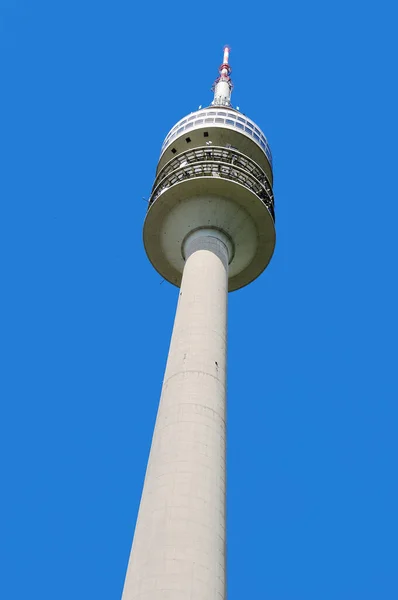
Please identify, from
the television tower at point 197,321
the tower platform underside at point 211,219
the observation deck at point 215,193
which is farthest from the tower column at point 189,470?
the observation deck at point 215,193

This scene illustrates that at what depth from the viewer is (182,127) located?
3950 cm

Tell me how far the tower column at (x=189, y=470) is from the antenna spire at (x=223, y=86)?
71.1ft

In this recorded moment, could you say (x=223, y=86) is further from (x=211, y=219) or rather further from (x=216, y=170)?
(x=211, y=219)

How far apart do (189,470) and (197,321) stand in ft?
24.5

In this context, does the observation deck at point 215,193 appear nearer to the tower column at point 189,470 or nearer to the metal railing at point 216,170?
the metal railing at point 216,170

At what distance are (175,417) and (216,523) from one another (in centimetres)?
419

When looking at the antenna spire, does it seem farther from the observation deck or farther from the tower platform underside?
the tower platform underside

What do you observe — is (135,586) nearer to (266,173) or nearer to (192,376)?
(192,376)

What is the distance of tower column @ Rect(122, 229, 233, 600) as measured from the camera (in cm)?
1814

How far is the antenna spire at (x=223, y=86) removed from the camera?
150ft

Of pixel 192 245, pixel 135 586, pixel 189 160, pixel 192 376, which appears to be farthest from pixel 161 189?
pixel 135 586

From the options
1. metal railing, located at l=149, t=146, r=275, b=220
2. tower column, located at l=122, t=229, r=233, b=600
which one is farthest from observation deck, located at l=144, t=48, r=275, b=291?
tower column, located at l=122, t=229, r=233, b=600

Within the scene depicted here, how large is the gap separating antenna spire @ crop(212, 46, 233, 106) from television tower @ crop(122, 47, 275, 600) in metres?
0.30

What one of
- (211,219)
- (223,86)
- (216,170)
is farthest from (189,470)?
(223,86)
